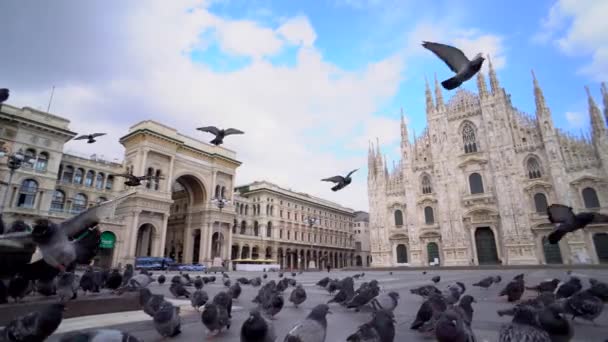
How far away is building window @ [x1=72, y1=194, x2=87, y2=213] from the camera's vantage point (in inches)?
1332

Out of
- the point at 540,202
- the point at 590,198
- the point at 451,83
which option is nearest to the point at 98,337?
the point at 451,83

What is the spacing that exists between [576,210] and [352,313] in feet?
104

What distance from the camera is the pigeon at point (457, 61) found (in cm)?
559

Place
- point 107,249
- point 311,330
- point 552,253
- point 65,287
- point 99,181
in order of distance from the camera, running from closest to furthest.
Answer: point 311,330 → point 65,287 → point 552,253 → point 107,249 → point 99,181

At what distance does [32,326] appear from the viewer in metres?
2.62

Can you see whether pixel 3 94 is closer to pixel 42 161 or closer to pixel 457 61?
pixel 457 61

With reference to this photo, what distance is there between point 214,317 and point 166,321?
1.72ft

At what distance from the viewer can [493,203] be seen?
3156cm

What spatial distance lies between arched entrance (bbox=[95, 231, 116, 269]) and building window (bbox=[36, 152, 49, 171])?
28.6 ft

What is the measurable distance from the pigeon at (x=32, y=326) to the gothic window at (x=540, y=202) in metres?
36.4

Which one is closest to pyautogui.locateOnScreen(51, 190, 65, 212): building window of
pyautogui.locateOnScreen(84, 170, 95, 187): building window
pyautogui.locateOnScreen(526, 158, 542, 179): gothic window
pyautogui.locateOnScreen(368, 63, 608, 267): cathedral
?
pyautogui.locateOnScreen(84, 170, 95, 187): building window

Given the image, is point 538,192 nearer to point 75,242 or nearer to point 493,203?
point 493,203

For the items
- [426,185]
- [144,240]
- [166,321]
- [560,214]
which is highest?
[426,185]

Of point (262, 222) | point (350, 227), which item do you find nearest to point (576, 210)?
point (262, 222)
